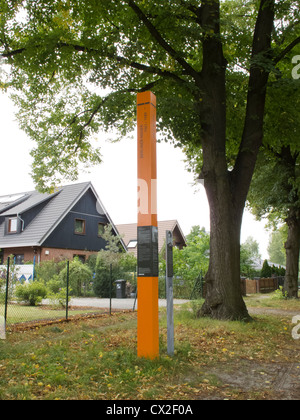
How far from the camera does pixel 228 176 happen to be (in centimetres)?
1095

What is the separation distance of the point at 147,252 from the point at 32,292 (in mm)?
11251

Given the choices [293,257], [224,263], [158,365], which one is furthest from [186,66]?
[293,257]

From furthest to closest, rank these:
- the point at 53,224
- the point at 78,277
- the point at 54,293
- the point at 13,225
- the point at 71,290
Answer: the point at 13,225 → the point at 53,224 → the point at 78,277 → the point at 71,290 → the point at 54,293

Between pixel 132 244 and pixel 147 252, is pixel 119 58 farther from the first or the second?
pixel 132 244

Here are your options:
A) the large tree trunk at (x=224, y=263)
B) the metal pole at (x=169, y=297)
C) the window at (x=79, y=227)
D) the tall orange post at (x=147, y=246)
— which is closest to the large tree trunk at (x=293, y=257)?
the large tree trunk at (x=224, y=263)

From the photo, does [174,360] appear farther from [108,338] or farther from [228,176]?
[228,176]

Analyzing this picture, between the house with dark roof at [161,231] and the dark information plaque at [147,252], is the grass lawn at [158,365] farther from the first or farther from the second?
the house with dark roof at [161,231]

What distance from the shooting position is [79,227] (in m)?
31.0

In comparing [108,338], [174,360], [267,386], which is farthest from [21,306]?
[267,386]

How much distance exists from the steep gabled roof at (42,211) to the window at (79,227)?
5.63ft

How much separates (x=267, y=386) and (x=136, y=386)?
1.71 m

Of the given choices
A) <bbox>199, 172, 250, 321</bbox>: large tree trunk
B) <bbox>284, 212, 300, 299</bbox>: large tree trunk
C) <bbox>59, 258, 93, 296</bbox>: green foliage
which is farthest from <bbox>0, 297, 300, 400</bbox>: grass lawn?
<bbox>59, 258, 93, 296</bbox>: green foliage

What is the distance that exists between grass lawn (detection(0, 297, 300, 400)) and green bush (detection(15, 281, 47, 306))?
22.3 feet

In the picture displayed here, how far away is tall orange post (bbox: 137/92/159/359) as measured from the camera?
623 cm
